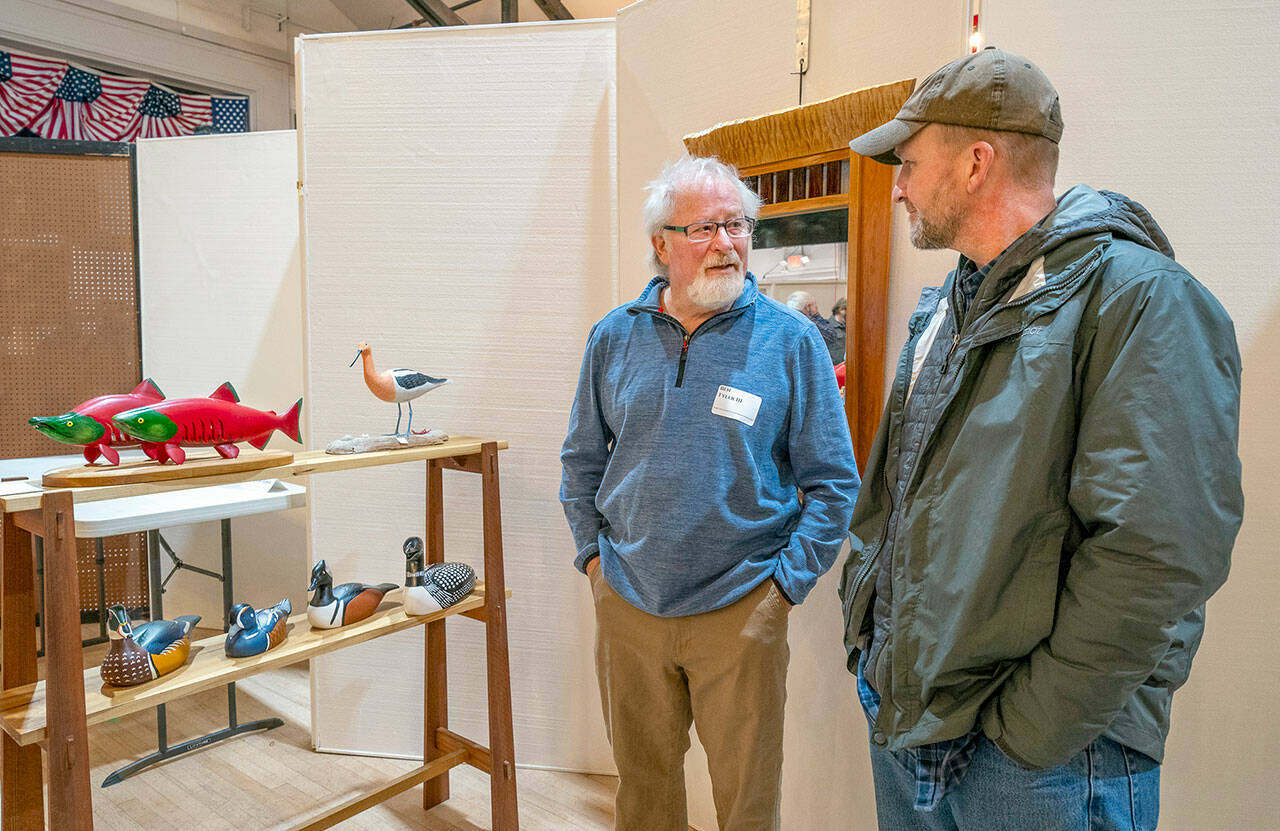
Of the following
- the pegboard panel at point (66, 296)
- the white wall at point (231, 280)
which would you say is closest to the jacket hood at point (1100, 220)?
the white wall at point (231, 280)

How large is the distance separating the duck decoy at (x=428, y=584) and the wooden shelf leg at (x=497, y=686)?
81mm

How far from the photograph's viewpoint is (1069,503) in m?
0.96

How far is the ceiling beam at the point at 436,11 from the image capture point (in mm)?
5578

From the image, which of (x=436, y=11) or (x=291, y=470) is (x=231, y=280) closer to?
(x=291, y=470)

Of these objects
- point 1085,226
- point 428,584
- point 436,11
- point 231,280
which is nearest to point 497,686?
point 428,584

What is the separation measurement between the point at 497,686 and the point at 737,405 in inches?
45.5

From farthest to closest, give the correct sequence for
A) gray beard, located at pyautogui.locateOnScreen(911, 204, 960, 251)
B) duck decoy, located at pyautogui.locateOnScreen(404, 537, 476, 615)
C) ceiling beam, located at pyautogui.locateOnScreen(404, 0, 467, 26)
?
ceiling beam, located at pyautogui.locateOnScreen(404, 0, 467, 26) → duck decoy, located at pyautogui.locateOnScreen(404, 537, 476, 615) → gray beard, located at pyautogui.locateOnScreen(911, 204, 960, 251)

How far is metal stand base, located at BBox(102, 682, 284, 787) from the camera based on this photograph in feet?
8.52

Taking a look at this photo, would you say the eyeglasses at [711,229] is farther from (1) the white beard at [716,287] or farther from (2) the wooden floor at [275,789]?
(2) the wooden floor at [275,789]

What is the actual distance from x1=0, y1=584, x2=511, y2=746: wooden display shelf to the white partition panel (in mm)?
529

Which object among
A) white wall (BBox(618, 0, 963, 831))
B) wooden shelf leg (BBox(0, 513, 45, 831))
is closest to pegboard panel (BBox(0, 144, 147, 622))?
wooden shelf leg (BBox(0, 513, 45, 831))

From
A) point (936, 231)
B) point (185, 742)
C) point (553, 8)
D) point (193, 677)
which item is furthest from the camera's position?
point (553, 8)

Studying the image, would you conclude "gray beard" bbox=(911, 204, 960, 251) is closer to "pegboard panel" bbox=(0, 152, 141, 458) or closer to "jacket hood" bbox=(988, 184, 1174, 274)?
"jacket hood" bbox=(988, 184, 1174, 274)

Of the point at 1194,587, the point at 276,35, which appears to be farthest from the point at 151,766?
the point at 276,35
